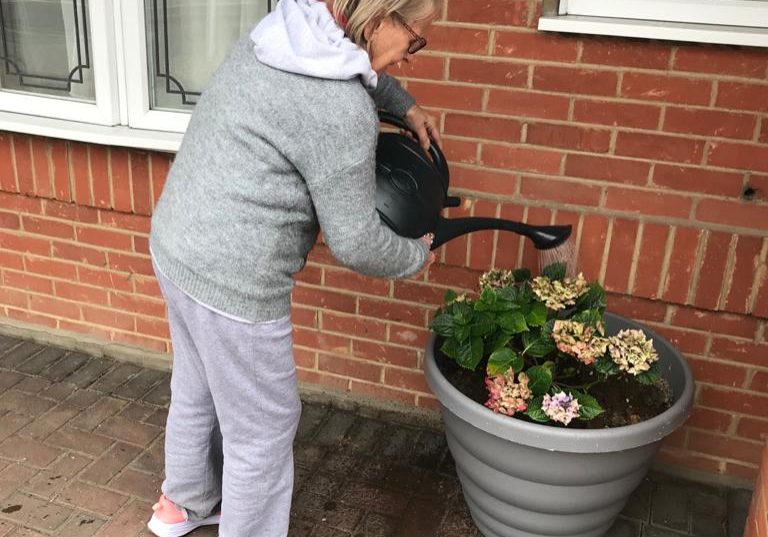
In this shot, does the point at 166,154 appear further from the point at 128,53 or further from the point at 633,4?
the point at 633,4

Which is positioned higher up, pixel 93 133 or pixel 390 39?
pixel 390 39

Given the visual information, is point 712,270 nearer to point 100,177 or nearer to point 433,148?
point 433,148

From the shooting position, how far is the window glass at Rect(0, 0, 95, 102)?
320cm

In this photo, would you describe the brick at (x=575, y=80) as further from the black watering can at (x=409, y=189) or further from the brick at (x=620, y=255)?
the black watering can at (x=409, y=189)

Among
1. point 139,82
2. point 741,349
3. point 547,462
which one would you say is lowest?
point 547,462

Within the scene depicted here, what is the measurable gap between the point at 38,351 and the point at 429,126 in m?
2.19

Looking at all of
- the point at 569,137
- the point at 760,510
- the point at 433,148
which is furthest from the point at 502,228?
the point at 760,510

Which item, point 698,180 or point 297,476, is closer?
point 698,180

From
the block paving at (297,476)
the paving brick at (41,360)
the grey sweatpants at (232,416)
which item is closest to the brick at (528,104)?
the grey sweatpants at (232,416)

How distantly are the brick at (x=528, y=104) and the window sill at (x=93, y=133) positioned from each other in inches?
47.7

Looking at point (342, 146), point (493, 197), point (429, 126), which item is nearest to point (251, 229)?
point (342, 146)

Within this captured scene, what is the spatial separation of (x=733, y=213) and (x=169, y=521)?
6.57ft

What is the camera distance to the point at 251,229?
188cm

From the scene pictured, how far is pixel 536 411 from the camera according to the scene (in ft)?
7.10
